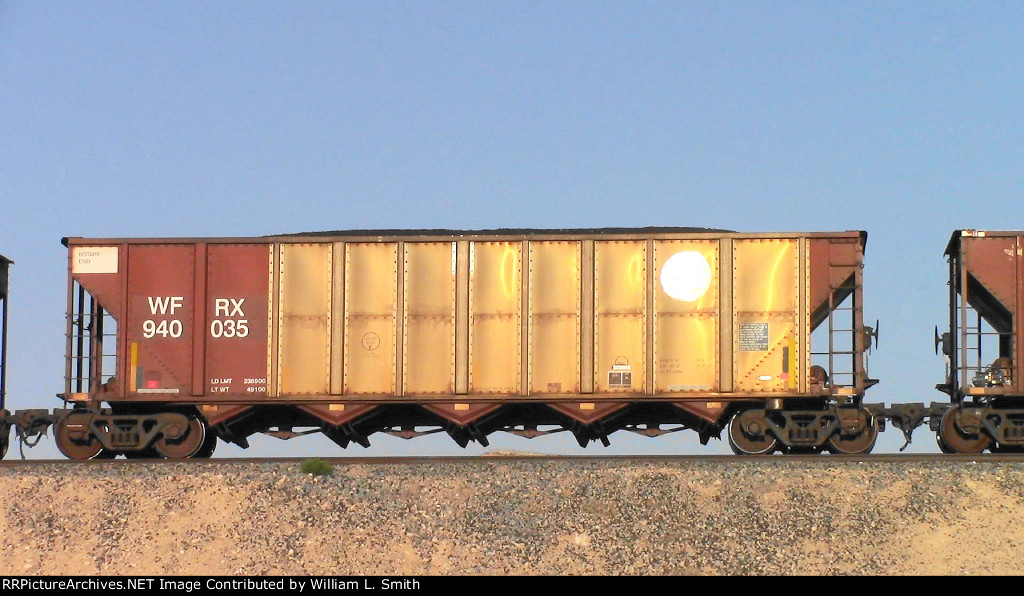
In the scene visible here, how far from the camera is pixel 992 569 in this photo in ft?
44.5

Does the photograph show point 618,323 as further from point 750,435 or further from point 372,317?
point 372,317

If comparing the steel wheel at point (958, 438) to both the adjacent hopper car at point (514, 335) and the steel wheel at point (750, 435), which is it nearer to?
the adjacent hopper car at point (514, 335)

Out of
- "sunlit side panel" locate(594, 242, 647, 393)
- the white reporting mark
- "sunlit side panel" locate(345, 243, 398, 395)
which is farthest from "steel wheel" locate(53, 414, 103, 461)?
the white reporting mark

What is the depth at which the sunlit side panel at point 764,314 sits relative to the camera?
18.4 meters

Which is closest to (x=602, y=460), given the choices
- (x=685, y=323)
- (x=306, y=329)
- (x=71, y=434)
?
(x=685, y=323)

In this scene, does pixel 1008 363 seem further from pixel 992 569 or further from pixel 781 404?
pixel 992 569

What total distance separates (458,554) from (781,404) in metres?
6.52

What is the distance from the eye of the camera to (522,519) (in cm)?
1454

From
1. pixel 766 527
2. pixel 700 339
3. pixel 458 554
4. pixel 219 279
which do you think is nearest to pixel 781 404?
pixel 700 339

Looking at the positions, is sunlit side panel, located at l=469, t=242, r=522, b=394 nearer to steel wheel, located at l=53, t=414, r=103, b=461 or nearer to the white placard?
the white placard

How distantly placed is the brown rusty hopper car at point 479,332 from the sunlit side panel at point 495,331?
2 centimetres

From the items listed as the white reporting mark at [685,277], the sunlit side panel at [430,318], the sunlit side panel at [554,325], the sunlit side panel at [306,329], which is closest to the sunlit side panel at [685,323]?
the white reporting mark at [685,277]

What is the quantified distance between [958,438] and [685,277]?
15.7ft
